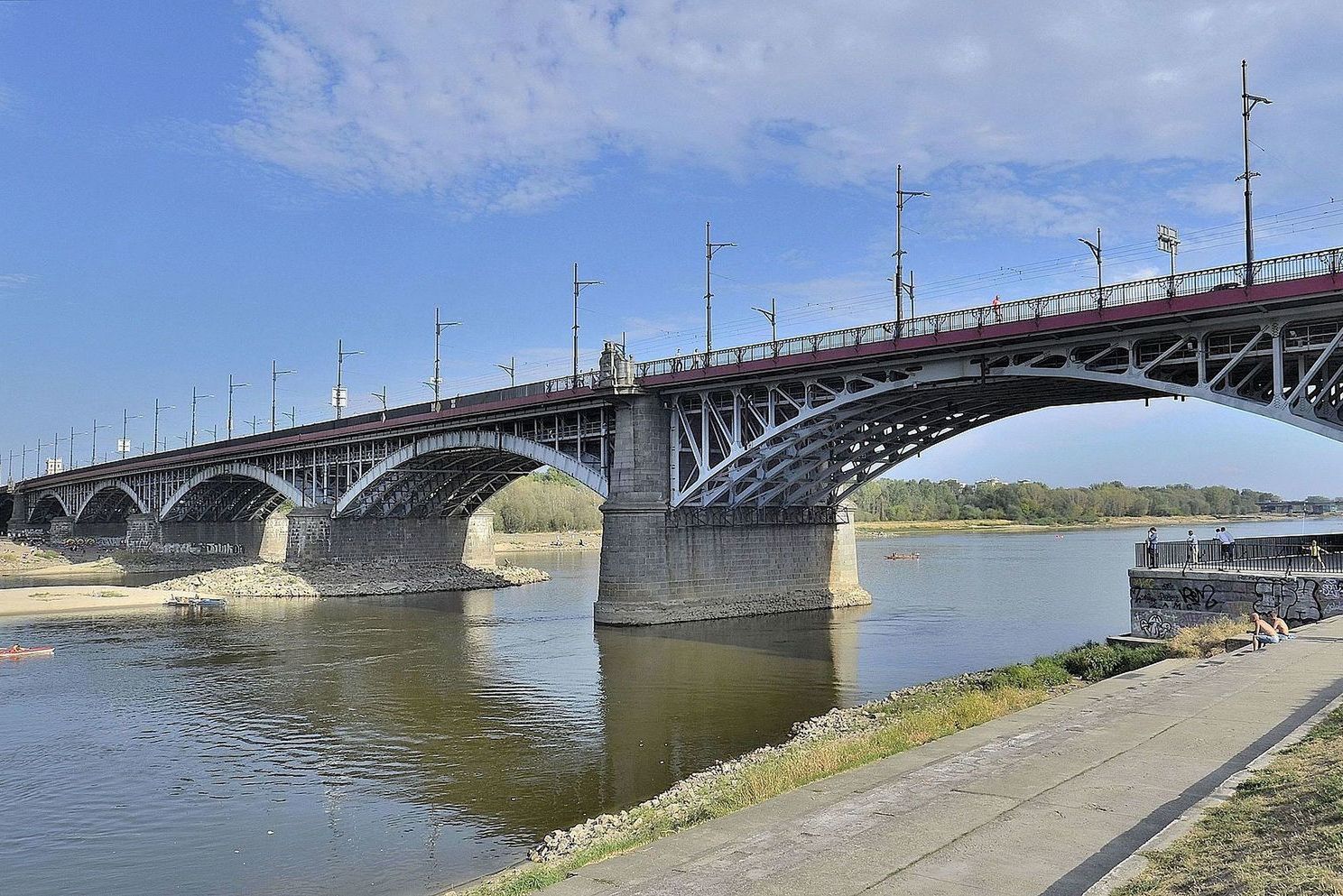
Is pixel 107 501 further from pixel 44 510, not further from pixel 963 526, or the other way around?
pixel 963 526

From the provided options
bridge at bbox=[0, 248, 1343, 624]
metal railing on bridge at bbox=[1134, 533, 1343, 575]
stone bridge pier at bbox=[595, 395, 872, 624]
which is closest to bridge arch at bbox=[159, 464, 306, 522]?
bridge at bbox=[0, 248, 1343, 624]

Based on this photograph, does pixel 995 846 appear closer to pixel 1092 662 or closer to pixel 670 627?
pixel 1092 662

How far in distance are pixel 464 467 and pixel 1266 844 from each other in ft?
216

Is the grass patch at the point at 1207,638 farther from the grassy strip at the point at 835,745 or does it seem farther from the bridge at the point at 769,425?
the bridge at the point at 769,425

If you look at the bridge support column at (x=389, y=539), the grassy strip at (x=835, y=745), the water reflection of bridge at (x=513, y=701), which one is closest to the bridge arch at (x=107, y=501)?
the bridge support column at (x=389, y=539)

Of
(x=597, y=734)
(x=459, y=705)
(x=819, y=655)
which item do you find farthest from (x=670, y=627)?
(x=597, y=734)

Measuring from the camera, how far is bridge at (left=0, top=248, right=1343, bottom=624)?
28.4 m

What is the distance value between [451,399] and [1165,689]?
172 feet

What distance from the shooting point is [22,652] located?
4019cm

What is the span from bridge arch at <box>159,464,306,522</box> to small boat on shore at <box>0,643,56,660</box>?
34.8 meters

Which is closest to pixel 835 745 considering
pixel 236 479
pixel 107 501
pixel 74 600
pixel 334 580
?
pixel 334 580

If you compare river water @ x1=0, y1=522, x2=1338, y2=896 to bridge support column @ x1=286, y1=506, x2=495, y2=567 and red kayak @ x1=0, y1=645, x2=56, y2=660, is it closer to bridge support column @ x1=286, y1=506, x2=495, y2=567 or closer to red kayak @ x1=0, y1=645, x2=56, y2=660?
red kayak @ x1=0, y1=645, x2=56, y2=660

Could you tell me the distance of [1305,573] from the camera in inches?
984

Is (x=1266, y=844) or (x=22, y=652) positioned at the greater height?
(x=1266, y=844)
